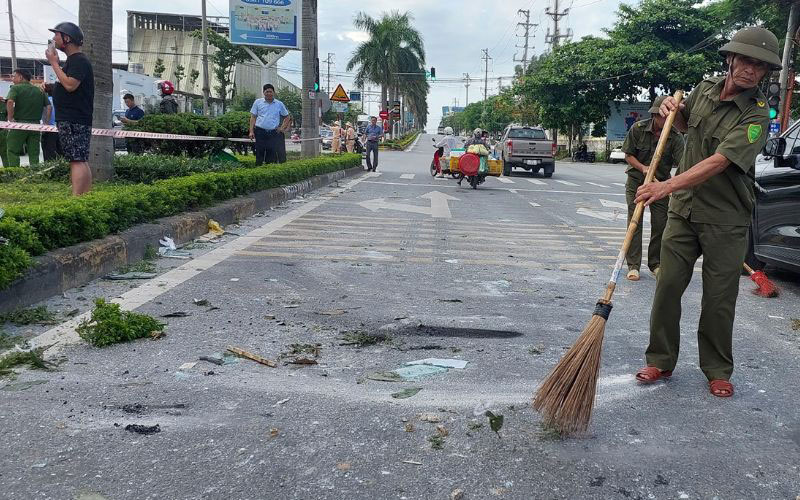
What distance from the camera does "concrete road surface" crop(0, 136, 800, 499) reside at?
270cm

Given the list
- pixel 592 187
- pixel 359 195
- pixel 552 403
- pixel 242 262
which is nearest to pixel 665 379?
pixel 552 403

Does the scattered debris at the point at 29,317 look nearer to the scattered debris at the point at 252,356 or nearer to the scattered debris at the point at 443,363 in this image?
the scattered debris at the point at 252,356

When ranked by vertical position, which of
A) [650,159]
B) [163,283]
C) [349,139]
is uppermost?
[349,139]

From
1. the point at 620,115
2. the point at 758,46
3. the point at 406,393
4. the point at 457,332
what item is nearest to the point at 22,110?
the point at 457,332

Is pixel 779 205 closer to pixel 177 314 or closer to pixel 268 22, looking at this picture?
pixel 177 314

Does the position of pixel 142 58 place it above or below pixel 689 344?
above

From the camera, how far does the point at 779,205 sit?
20.9 ft

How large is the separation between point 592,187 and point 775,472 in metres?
18.0

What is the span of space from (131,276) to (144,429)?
127 inches

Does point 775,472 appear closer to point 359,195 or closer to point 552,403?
point 552,403

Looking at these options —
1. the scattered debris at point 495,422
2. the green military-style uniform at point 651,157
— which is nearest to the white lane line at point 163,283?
the scattered debris at point 495,422

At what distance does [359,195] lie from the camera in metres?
14.6

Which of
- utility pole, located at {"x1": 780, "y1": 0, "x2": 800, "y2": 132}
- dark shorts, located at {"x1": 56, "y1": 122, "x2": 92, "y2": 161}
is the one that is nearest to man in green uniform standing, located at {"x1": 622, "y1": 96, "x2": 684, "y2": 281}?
dark shorts, located at {"x1": 56, "y1": 122, "x2": 92, "y2": 161}

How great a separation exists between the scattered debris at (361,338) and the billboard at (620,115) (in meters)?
42.5
